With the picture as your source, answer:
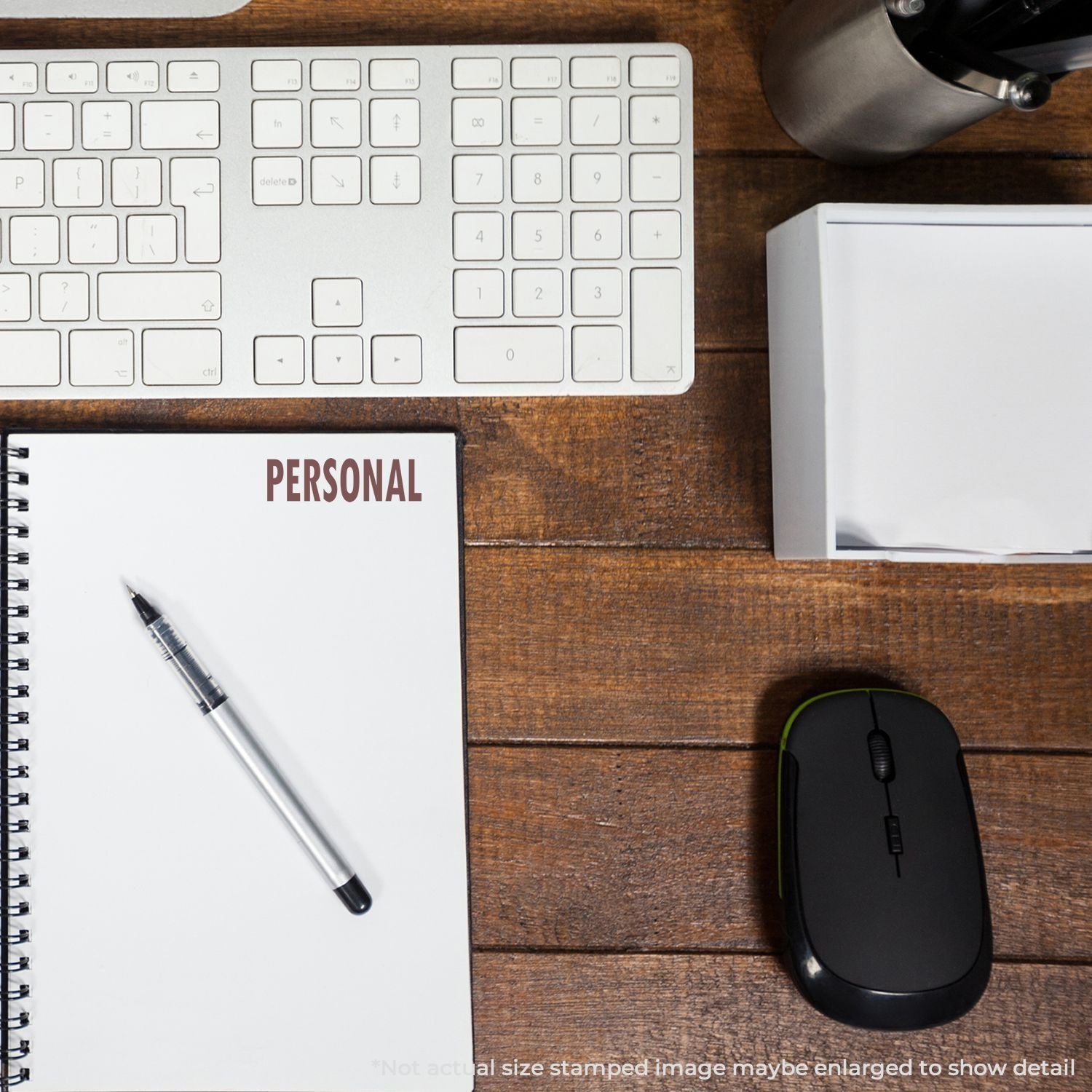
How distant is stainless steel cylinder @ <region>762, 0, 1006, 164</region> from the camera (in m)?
0.39

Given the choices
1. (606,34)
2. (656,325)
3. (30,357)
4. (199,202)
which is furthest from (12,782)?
(606,34)

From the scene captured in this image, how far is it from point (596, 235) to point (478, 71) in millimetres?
108

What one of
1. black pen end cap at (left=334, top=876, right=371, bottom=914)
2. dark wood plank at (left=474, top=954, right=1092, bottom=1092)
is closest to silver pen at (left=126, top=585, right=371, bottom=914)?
black pen end cap at (left=334, top=876, right=371, bottom=914)

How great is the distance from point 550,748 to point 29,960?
12.9 inches

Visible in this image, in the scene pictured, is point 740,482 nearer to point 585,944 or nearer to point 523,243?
point 523,243

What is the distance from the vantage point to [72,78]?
452 mm

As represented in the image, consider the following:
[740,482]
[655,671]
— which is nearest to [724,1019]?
[655,671]

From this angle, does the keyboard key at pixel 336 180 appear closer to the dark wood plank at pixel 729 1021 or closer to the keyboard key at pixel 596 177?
the keyboard key at pixel 596 177

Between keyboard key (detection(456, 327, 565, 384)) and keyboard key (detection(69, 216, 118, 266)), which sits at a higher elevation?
keyboard key (detection(69, 216, 118, 266))

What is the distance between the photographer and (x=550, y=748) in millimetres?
510

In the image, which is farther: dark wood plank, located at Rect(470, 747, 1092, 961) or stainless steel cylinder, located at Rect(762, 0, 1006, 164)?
dark wood plank, located at Rect(470, 747, 1092, 961)

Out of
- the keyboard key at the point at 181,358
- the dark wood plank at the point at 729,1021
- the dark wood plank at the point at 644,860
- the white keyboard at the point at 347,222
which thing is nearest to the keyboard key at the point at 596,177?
A: the white keyboard at the point at 347,222

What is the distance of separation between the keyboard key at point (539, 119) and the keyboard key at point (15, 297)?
0.27m

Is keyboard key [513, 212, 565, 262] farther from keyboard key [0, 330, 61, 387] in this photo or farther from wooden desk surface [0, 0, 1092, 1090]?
keyboard key [0, 330, 61, 387]
